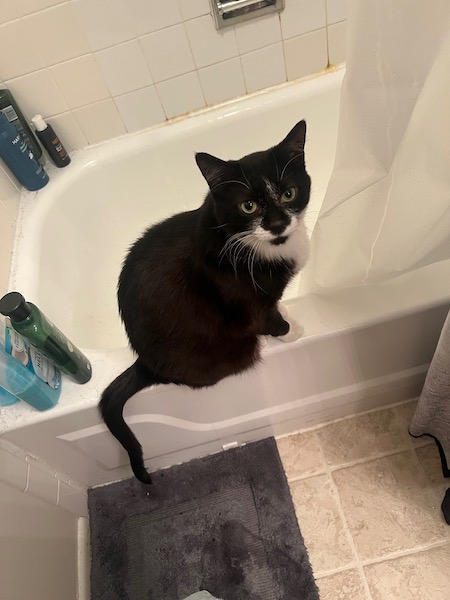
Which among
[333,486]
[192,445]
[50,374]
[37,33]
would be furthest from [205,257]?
[37,33]

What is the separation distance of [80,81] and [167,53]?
0.25 m

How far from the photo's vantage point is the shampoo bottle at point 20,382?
2.59 feet

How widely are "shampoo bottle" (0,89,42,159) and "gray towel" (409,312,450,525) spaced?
1.13 metres

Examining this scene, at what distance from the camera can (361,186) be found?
67 centimetres

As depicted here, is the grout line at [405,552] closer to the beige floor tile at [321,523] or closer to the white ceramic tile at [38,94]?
the beige floor tile at [321,523]

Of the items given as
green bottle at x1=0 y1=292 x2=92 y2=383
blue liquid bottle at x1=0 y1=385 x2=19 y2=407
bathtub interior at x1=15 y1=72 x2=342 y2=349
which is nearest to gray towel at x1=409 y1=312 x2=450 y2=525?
bathtub interior at x1=15 y1=72 x2=342 y2=349

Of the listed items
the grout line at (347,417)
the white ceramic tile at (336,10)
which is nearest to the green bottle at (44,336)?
the grout line at (347,417)

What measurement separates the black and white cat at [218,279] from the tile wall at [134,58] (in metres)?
0.40

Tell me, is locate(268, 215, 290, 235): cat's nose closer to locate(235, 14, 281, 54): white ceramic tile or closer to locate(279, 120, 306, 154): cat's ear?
locate(279, 120, 306, 154): cat's ear

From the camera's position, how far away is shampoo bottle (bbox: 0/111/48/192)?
113 centimetres

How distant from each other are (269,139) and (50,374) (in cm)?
95

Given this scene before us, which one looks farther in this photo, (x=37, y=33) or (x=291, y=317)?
(x=37, y=33)

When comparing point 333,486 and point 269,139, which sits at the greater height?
point 269,139

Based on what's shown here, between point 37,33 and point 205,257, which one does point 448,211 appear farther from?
point 37,33
